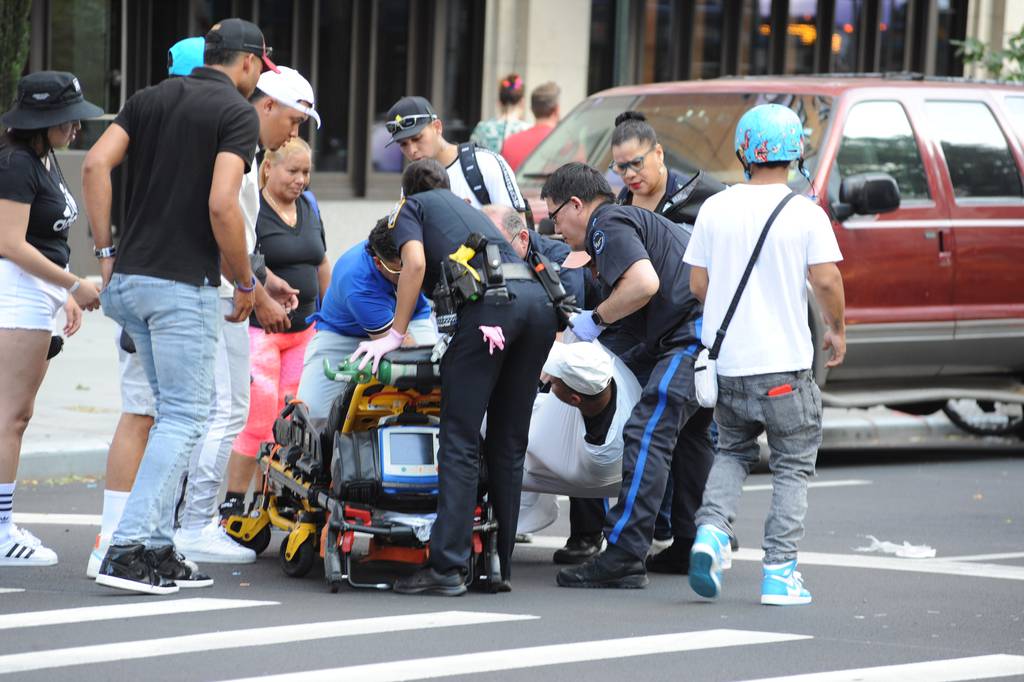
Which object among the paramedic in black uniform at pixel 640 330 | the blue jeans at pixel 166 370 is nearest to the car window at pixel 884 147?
the paramedic in black uniform at pixel 640 330

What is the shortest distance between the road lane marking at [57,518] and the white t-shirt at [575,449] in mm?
2181

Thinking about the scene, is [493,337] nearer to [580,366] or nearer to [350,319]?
[580,366]

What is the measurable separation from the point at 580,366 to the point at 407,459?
802 millimetres

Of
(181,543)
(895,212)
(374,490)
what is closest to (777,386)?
(374,490)

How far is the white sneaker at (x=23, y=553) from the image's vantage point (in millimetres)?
7094

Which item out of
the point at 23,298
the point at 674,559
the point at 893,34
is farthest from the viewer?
the point at 893,34

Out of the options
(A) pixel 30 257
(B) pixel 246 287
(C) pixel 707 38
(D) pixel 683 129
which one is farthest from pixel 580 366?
(C) pixel 707 38

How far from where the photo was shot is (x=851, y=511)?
30.2 feet

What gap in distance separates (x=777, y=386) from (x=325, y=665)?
2025mm

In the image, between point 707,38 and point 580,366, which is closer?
point 580,366

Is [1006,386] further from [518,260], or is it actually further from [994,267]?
[518,260]

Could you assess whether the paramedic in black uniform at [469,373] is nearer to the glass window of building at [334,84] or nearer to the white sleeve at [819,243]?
the white sleeve at [819,243]

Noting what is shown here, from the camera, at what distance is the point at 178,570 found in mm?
6750

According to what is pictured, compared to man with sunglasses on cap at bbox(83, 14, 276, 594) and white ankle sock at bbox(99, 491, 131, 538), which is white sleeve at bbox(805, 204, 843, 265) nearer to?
man with sunglasses on cap at bbox(83, 14, 276, 594)
